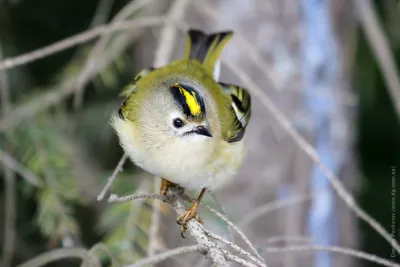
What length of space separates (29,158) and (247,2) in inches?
62.5

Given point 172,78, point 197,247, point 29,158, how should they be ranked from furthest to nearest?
point 29,158
point 172,78
point 197,247

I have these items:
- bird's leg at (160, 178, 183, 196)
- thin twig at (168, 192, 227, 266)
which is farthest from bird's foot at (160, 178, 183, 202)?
thin twig at (168, 192, 227, 266)

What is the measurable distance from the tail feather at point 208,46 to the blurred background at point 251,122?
0.17 m

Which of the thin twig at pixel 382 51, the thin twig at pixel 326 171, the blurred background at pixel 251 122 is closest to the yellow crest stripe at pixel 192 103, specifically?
the thin twig at pixel 326 171

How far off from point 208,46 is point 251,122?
32.1 inches

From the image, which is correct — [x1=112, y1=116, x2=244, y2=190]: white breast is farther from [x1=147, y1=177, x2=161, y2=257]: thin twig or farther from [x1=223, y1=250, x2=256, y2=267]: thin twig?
[x1=223, y1=250, x2=256, y2=267]: thin twig

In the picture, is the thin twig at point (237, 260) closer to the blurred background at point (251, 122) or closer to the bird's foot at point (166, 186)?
the bird's foot at point (166, 186)

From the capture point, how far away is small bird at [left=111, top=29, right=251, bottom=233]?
2213 millimetres

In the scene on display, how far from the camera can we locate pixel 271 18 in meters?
3.59

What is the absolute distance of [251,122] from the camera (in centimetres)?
358

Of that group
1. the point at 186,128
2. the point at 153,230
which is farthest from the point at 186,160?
the point at 153,230

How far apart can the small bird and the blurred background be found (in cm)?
33

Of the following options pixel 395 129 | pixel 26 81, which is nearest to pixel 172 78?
pixel 26 81

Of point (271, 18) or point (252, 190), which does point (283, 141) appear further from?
point (271, 18)
